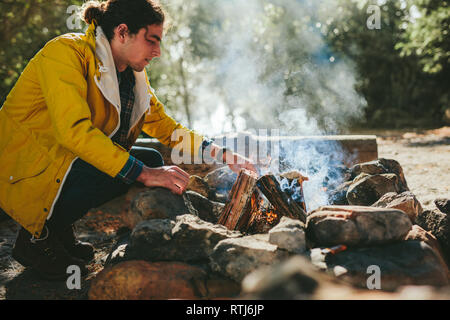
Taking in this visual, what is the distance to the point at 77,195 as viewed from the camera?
2209 millimetres

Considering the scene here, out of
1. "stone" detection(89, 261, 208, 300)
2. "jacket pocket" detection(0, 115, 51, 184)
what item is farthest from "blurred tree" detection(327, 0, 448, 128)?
"jacket pocket" detection(0, 115, 51, 184)

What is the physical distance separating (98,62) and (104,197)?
2.89 feet

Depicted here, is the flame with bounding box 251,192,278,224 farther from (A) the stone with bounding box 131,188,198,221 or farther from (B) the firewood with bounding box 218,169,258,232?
(A) the stone with bounding box 131,188,198,221

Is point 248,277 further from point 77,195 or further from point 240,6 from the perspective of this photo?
point 240,6

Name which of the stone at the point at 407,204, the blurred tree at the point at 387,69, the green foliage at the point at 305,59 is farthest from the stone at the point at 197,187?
the blurred tree at the point at 387,69

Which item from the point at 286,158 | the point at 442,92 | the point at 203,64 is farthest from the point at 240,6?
the point at 286,158

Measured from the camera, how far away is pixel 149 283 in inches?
68.4

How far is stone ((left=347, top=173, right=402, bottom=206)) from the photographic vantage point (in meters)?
2.81

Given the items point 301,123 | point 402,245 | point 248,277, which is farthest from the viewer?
point 301,123

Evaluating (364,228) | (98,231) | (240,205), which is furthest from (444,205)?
(98,231)

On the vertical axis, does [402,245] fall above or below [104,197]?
below

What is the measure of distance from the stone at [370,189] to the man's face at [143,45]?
1.83 meters

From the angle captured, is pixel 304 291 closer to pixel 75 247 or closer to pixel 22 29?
pixel 75 247

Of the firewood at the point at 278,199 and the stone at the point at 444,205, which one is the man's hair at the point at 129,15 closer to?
the firewood at the point at 278,199
